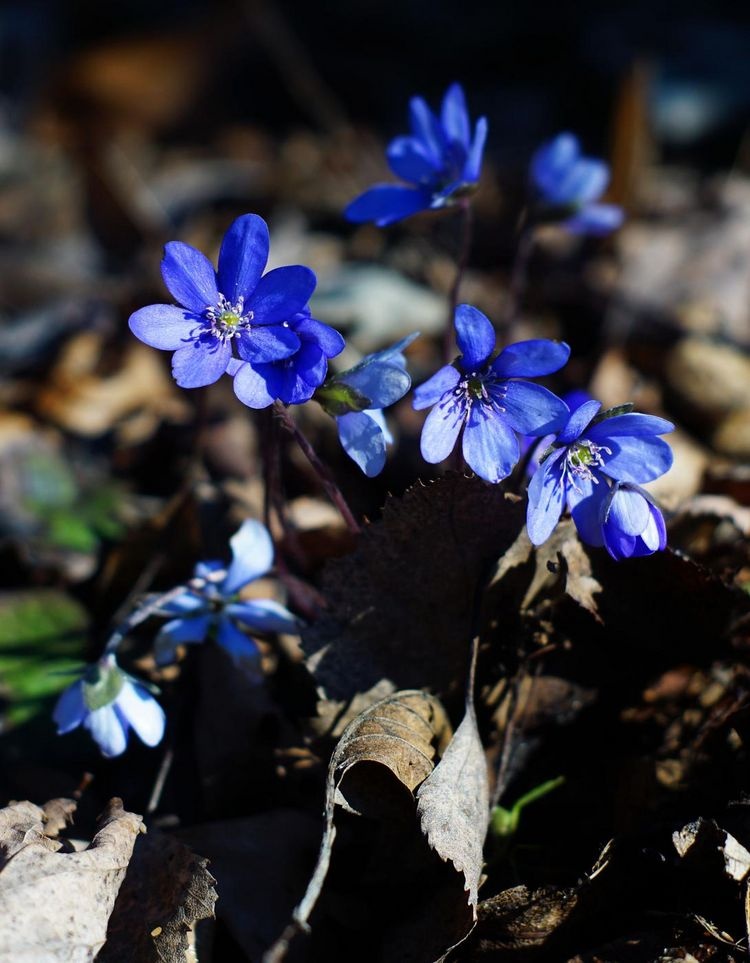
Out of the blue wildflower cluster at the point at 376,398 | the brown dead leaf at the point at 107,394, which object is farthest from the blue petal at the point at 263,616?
the brown dead leaf at the point at 107,394

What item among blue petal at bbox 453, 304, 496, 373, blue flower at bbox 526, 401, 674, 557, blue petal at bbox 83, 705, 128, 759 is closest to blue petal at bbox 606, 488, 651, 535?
blue flower at bbox 526, 401, 674, 557

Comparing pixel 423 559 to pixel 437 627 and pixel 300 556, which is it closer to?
pixel 437 627

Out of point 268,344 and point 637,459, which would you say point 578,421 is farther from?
point 268,344

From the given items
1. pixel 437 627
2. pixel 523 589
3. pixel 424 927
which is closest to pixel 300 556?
pixel 437 627

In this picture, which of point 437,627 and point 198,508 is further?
point 198,508

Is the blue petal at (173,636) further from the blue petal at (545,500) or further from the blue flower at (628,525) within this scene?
the blue flower at (628,525)

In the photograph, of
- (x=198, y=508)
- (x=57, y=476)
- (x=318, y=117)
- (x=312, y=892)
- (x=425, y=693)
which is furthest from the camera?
(x=318, y=117)

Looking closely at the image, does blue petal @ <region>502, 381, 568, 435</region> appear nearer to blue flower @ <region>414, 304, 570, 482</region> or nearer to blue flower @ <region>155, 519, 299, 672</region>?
blue flower @ <region>414, 304, 570, 482</region>
